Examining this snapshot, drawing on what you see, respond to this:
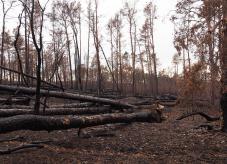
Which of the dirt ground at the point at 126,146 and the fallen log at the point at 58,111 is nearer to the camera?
the dirt ground at the point at 126,146

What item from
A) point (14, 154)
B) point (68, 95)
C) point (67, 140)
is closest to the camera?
point (14, 154)

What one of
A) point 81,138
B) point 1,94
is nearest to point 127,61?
point 1,94

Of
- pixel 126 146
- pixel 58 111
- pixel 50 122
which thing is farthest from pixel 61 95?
pixel 50 122

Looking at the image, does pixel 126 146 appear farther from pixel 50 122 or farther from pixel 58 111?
pixel 58 111

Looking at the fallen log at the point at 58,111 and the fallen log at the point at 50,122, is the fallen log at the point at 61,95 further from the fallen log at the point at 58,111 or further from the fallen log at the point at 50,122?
the fallen log at the point at 50,122

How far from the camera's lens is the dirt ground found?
7.67m

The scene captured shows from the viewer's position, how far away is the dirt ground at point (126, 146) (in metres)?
7.67

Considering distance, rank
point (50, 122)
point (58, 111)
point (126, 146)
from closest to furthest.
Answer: point (50, 122) < point (126, 146) < point (58, 111)

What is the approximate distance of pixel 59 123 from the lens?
8242 mm

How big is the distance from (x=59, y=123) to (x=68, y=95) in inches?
177

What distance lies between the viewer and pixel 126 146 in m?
9.41

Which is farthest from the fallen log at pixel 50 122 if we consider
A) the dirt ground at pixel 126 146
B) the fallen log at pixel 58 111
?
the fallen log at pixel 58 111

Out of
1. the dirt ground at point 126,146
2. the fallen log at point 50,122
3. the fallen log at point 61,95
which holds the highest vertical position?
the fallen log at point 61,95

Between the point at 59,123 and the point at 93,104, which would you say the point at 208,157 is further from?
the point at 93,104
